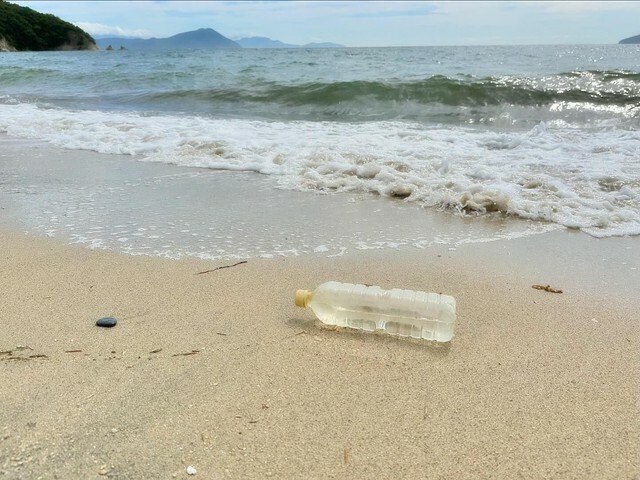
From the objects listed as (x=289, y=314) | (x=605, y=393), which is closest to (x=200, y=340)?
(x=289, y=314)

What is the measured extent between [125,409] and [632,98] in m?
11.6

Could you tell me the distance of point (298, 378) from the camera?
180 centimetres

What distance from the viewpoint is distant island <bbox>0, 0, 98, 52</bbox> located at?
72875mm

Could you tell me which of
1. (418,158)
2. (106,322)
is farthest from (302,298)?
(418,158)

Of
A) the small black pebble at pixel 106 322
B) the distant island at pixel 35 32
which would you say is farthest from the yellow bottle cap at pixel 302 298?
the distant island at pixel 35 32

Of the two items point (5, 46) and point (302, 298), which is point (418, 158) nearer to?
point (302, 298)

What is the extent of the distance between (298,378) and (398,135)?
17.4 feet

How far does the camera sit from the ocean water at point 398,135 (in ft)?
13.3

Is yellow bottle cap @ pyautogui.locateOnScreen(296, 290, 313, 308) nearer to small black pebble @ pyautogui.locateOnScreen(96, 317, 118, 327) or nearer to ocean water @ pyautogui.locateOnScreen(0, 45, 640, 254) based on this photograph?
small black pebble @ pyautogui.locateOnScreen(96, 317, 118, 327)

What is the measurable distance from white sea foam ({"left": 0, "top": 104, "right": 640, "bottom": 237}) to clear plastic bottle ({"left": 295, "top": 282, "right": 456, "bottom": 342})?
1.76 meters

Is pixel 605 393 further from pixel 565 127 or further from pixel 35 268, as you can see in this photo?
pixel 565 127

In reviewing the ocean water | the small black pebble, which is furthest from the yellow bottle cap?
the ocean water

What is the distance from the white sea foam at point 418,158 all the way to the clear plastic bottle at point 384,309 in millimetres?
1761

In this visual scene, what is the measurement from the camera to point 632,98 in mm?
10258
